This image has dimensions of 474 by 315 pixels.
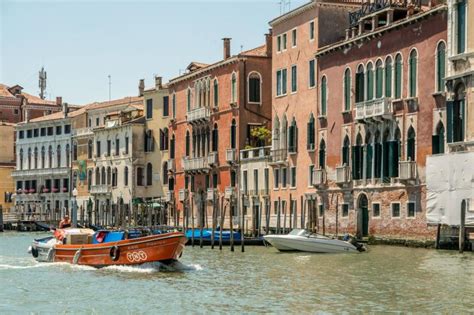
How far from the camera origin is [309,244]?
36.2m

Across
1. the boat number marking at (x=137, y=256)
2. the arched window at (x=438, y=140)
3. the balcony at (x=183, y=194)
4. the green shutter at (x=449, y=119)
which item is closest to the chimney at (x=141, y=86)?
the balcony at (x=183, y=194)

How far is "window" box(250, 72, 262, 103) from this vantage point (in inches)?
2058

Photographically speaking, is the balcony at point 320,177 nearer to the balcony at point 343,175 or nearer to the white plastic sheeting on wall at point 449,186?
the balcony at point 343,175

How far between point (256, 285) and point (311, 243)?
11087 mm

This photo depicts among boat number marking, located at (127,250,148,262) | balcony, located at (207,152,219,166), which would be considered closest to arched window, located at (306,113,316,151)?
balcony, located at (207,152,219,166)

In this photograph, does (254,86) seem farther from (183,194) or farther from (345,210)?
(345,210)

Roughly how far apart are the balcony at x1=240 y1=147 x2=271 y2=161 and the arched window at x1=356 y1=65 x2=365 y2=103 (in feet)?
26.7

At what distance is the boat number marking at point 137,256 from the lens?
28750 mm

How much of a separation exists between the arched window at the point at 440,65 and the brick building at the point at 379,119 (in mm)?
63

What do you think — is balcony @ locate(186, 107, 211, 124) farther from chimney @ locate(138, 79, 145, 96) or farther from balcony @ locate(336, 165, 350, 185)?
chimney @ locate(138, 79, 145, 96)

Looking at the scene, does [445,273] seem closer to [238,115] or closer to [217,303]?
[217,303]

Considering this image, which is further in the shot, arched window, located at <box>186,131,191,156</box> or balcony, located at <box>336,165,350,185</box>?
arched window, located at <box>186,131,191,156</box>

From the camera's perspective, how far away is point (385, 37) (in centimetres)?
3994

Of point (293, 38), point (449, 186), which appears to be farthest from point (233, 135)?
point (449, 186)
